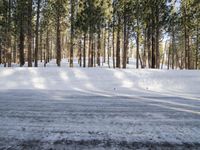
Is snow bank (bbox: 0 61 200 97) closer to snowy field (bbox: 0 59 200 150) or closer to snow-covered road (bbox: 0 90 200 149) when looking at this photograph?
snowy field (bbox: 0 59 200 150)

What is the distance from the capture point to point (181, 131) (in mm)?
5535

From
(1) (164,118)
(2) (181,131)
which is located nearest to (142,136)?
(2) (181,131)

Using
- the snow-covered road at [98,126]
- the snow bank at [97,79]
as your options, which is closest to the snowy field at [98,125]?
the snow-covered road at [98,126]

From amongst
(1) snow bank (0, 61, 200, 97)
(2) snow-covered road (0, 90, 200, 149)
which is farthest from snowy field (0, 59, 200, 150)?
(1) snow bank (0, 61, 200, 97)

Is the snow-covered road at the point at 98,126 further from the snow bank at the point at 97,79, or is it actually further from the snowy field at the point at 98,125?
the snow bank at the point at 97,79

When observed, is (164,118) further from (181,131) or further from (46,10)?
(46,10)

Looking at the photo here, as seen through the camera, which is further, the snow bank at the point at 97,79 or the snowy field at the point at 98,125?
the snow bank at the point at 97,79

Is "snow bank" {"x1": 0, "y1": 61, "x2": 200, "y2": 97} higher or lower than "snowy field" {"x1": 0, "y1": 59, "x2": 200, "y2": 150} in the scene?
higher

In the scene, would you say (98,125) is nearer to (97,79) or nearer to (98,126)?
(98,126)

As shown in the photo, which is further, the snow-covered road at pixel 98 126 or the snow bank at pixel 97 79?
the snow bank at pixel 97 79

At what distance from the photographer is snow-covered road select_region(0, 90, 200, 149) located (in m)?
4.75

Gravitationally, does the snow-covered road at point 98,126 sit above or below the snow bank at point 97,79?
below

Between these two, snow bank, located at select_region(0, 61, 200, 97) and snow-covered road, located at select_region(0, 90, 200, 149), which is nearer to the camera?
snow-covered road, located at select_region(0, 90, 200, 149)

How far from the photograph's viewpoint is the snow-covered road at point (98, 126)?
4754 mm
